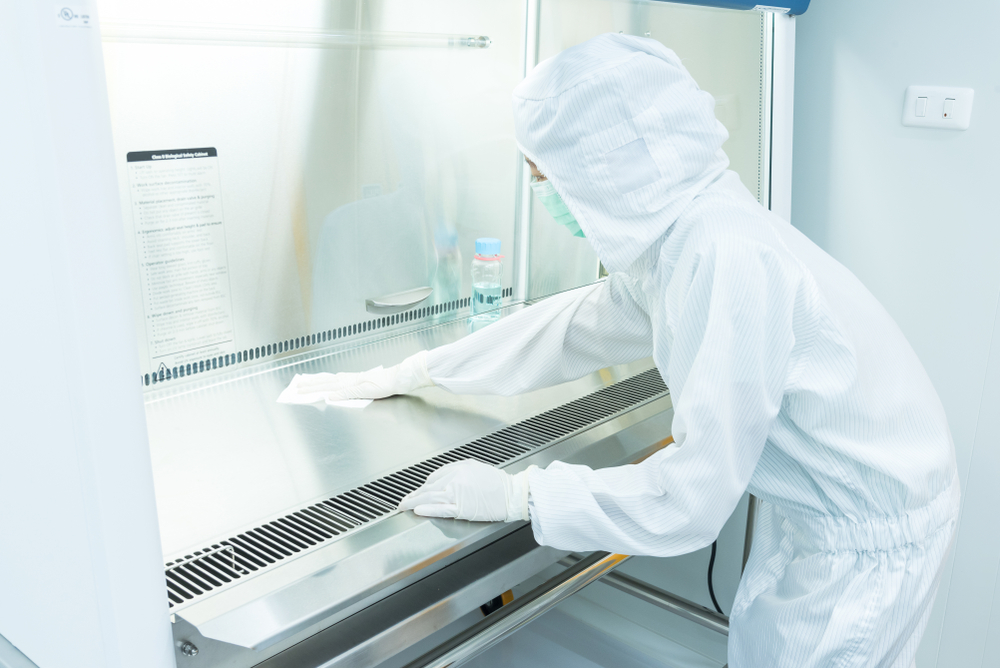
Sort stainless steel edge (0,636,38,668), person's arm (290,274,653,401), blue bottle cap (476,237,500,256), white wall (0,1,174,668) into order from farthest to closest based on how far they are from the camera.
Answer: blue bottle cap (476,237,500,256)
person's arm (290,274,653,401)
stainless steel edge (0,636,38,668)
white wall (0,1,174,668)

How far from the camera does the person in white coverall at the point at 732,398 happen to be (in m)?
0.95

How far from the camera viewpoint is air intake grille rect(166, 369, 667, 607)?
874 mm

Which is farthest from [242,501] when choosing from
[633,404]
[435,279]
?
[435,279]

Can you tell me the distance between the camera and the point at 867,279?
70.2 inches

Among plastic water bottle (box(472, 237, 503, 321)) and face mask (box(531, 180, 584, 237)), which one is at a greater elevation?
face mask (box(531, 180, 584, 237))

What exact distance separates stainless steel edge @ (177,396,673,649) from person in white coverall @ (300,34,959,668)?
0.12 feet

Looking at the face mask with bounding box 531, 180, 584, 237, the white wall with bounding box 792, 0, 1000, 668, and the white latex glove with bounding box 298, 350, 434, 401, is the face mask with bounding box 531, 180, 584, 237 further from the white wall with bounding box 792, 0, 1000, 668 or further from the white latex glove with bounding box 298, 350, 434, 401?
the white wall with bounding box 792, 0, 1000, 668

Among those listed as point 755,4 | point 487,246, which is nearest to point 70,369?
point 487,246

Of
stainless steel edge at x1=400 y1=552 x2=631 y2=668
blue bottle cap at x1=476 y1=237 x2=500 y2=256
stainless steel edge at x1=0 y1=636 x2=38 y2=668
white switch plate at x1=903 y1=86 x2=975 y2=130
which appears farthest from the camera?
blue bottle cap at x1=476 y1=237 x2=500 y2=256

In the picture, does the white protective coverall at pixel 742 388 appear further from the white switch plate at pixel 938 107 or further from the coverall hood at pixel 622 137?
the white switch plate at pixel 938 107

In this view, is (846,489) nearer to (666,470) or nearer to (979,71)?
(666,470)

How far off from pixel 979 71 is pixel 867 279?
1.54ft

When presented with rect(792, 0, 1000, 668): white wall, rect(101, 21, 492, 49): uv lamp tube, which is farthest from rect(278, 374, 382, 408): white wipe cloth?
rect(792, 0, 1000, 668): white wall

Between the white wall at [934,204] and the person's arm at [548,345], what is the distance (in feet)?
2.34
